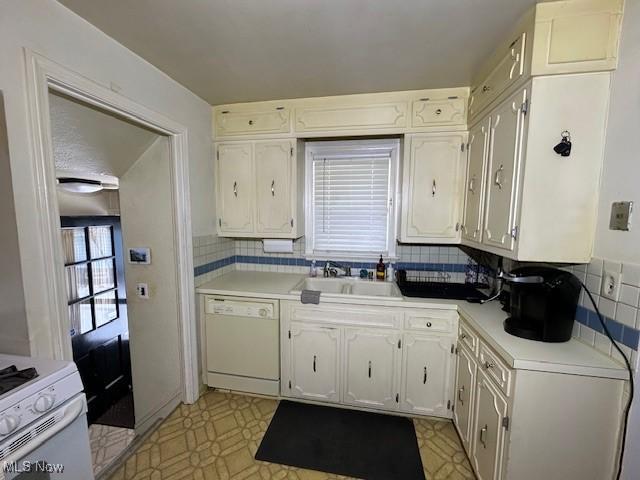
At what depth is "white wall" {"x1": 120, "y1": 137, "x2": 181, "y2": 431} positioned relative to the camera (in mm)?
1966

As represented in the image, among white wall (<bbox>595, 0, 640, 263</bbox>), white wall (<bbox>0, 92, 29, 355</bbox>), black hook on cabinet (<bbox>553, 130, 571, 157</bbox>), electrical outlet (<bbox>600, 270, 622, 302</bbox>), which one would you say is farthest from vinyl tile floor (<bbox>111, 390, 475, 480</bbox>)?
black hook on cabinet (<bbox>553, 130, 571, 157</bbox>)

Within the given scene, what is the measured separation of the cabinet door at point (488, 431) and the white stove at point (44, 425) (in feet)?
A: 5.80

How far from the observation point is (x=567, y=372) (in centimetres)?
110

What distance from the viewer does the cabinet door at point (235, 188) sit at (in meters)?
2.29

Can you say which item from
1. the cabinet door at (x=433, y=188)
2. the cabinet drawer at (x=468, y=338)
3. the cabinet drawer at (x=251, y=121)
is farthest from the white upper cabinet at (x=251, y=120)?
the cabinet drawer at (x=468, y=338)

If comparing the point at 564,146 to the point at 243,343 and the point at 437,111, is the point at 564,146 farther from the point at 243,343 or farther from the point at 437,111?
the point at 243,343

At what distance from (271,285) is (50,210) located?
1422mm

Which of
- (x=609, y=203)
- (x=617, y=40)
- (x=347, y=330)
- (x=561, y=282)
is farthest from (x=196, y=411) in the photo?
(x=617, y=40)

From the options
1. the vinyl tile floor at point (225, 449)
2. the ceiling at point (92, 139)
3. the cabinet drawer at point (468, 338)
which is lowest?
the vinyl tile floor at point (225, 449)

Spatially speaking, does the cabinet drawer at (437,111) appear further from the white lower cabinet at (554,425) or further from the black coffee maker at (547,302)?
the white lower cabinet at (554,425)

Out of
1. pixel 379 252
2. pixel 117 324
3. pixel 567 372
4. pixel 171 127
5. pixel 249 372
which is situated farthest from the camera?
pixel 117 324

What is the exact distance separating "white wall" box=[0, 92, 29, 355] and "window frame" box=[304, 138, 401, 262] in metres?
1.85

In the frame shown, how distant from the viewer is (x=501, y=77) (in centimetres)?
146

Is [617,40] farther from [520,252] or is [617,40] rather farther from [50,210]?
[50,210]
